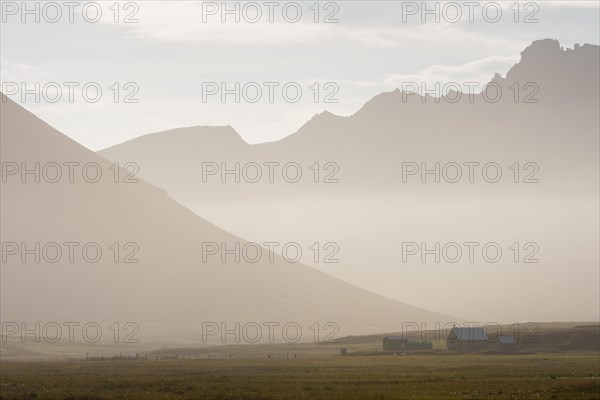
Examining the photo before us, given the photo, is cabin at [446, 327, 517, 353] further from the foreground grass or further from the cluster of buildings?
the foreground grass

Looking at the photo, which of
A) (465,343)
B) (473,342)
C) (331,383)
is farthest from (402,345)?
(331,383)

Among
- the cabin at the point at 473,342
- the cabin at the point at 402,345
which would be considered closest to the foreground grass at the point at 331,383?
the cabin at the point at 473,342

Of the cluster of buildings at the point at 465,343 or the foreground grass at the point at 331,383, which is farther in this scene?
the cluster of buildings at the point at 465,343

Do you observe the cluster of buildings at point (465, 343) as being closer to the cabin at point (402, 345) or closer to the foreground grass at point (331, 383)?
the cabin at point (402, 345)

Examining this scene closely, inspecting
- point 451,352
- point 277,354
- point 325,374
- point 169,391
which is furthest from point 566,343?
point 169,391

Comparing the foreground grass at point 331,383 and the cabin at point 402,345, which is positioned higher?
the foreground grass at point 331,383

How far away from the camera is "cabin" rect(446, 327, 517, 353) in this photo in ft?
486

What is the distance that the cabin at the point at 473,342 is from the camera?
486 feet

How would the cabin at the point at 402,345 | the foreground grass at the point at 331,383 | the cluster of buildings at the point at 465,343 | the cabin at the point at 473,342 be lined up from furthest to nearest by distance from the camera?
the cabin at the point at 402,345, the cluster of buildings at the point at 465,343, the cabin at the point at 473,342, the foreground grass at the point at 331,383

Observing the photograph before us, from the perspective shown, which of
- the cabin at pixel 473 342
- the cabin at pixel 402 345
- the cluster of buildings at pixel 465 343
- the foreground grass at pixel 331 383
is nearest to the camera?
the foreground grass at pixel 331 383

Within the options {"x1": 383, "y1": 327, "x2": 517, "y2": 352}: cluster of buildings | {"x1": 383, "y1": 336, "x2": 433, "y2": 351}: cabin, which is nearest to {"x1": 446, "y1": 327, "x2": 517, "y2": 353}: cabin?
{"x1": 383, "y1": 327, "x2": 517, "y2": 352}: cluster of buildings

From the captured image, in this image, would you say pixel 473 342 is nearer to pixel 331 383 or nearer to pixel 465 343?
pixel 465 343

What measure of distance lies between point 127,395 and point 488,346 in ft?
324

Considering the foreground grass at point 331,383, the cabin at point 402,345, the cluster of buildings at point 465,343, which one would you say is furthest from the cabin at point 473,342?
the foreground grass at point 331,383
